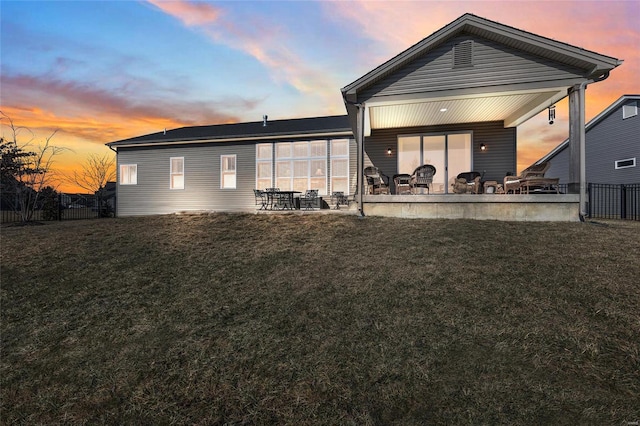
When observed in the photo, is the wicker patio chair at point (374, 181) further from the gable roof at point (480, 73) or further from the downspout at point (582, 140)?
the downspout at point (582, 140)

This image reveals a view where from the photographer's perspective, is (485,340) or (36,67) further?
(36,67)

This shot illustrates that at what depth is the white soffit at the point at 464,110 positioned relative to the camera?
838 centimetres

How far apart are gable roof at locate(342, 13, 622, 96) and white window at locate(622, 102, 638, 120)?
11946 millimetres

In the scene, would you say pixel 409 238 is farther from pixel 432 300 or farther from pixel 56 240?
pixel 56 240

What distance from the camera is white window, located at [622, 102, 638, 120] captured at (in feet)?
48.3

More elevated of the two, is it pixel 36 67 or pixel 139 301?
pixel 36 67

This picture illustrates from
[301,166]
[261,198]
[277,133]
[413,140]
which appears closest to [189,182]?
[261,198]

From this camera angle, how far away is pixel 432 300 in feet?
11.8

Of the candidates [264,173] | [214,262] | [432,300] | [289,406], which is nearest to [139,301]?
[214,262]

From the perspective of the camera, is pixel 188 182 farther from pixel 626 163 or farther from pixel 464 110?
pixel 626 163

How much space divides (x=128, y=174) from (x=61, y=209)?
3.68m

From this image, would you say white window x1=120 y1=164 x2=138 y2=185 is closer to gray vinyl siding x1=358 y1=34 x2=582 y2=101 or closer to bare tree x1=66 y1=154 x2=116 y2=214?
bare tree x1=66 y1=154 x2=116 y2=214

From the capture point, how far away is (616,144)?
15922mm

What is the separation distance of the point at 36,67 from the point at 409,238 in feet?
48.8
